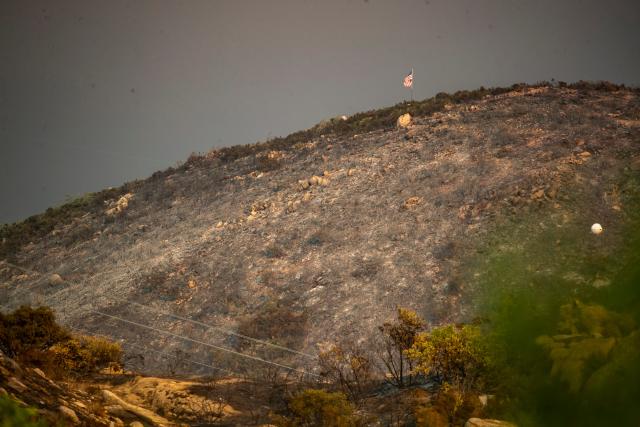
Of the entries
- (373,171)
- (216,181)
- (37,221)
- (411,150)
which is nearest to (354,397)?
(373,171)

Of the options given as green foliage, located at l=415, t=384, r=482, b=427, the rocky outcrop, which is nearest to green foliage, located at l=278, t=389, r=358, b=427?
green foliage, located at l=415, t=384, r=482, b=427

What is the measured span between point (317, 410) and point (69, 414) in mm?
4910

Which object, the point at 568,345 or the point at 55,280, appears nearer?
the point at 568,345

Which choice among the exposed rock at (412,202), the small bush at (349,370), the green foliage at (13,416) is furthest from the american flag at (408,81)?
the green foliage at (13,416)

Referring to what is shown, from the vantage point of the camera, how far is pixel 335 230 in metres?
23.1

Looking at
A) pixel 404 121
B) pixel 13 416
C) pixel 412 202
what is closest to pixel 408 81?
pixel 404 121

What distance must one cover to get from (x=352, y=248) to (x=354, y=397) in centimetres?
997

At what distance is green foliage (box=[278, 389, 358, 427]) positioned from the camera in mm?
9539

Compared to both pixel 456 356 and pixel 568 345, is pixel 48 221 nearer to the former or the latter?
pixel 456 356

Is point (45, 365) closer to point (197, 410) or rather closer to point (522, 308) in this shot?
point (197, 410)

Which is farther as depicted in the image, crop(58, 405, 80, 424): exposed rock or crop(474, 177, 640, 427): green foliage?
crop(58, 405, 80, 424): exposed rock

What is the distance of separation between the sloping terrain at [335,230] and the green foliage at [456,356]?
17.3 feet

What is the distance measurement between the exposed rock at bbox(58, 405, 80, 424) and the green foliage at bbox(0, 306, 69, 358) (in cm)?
562

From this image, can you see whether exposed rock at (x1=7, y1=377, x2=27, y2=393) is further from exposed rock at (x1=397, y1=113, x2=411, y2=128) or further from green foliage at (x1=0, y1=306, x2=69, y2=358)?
exposed rock at (x1=397, y1=113, x2=411, y2=128)
